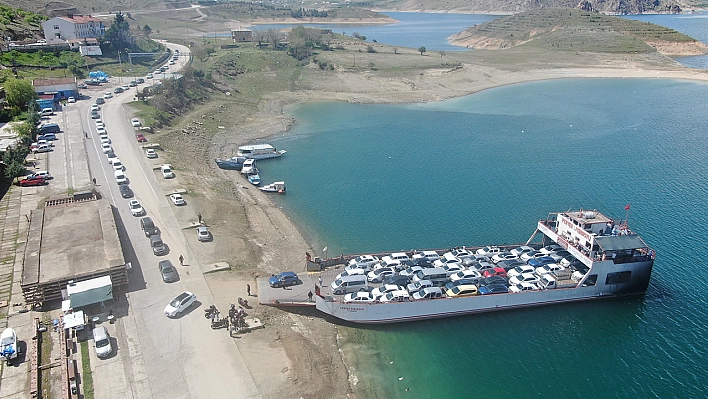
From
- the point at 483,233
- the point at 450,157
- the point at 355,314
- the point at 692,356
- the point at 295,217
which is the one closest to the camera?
the point at 692,356

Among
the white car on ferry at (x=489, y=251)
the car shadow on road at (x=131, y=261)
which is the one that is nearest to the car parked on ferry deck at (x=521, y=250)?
the white car on ferry at (x=489, y=251)

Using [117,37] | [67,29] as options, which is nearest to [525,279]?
[117,37]

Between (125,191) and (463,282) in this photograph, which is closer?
(463,282)

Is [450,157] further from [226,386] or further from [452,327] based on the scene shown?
[226,386]

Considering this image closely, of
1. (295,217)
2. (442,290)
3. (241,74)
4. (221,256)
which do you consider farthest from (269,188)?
(241,74)

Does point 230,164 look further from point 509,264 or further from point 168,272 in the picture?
point 509,264

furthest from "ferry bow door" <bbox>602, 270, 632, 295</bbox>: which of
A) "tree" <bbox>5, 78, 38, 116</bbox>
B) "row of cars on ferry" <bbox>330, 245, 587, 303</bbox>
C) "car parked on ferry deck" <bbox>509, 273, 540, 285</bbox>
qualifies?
"tree" <bbox>5, 78, 38, 116</bbox>

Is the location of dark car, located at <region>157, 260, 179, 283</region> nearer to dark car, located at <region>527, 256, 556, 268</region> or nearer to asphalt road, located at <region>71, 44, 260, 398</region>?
asphalt road, located at <region>71, 44, 260, 398</region>
